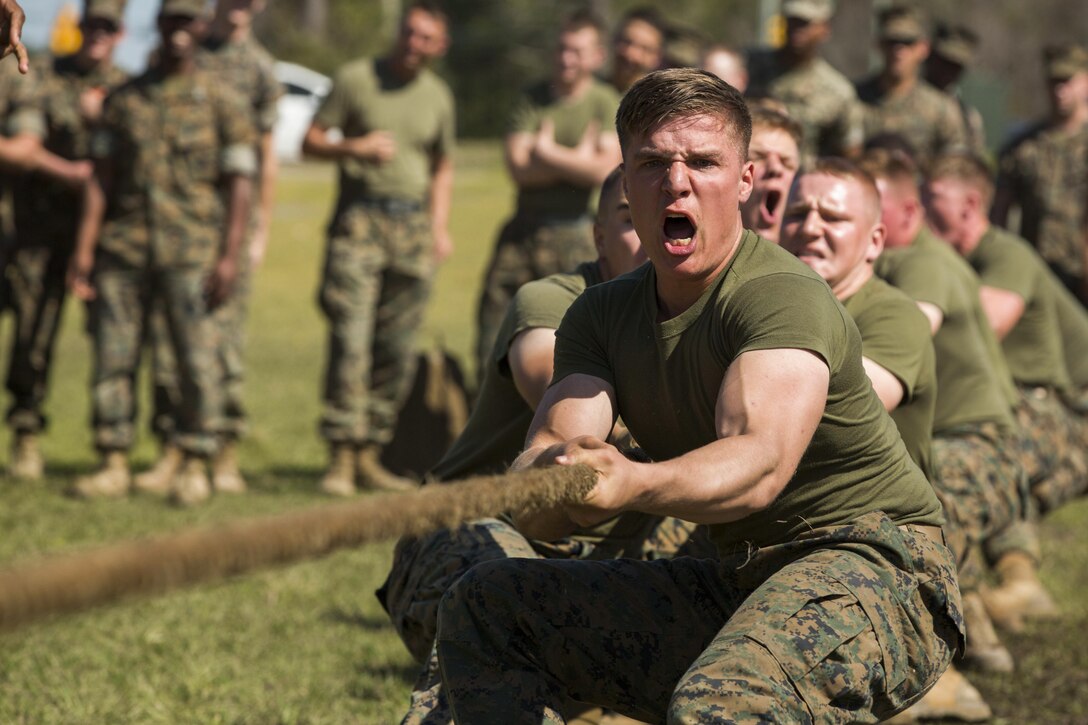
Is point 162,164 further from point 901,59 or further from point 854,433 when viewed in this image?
point 854,433

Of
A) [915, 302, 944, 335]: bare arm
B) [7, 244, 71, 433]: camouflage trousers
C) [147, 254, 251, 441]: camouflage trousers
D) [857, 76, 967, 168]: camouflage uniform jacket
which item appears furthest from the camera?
[857, 76, 967, 168]: camouflage uniform jacket

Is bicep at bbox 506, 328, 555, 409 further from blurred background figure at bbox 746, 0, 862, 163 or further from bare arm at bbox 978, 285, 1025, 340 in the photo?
blurred background figure at bbox 746, 0, 862, 163

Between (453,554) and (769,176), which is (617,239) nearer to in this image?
(769,176)

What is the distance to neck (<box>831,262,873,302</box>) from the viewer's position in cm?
511

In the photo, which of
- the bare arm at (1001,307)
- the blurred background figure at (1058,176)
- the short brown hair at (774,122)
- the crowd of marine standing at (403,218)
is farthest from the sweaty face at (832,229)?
the blurred background figure at (1058,176)

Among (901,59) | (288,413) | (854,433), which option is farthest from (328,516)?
(288,413)

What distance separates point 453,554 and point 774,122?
1923mm

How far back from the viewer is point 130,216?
8945 mm

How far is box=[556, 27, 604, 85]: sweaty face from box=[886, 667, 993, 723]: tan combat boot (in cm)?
484

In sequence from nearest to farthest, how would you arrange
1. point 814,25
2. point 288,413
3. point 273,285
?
1. point 814,25
2. point 288,413
3. point 273,285

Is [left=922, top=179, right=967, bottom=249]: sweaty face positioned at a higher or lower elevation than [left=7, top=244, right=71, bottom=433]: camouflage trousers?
higher

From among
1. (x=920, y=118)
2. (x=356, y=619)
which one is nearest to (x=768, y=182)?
(x=356, y=619)

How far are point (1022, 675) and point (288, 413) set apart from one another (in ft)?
24.1

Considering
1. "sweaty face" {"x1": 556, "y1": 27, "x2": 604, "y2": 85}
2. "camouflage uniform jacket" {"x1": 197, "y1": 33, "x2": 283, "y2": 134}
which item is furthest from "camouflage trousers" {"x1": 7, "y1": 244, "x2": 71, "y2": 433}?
"sweaty face" {"x1": 556, "y1": 27, "x2": 604, "y2": 85}
